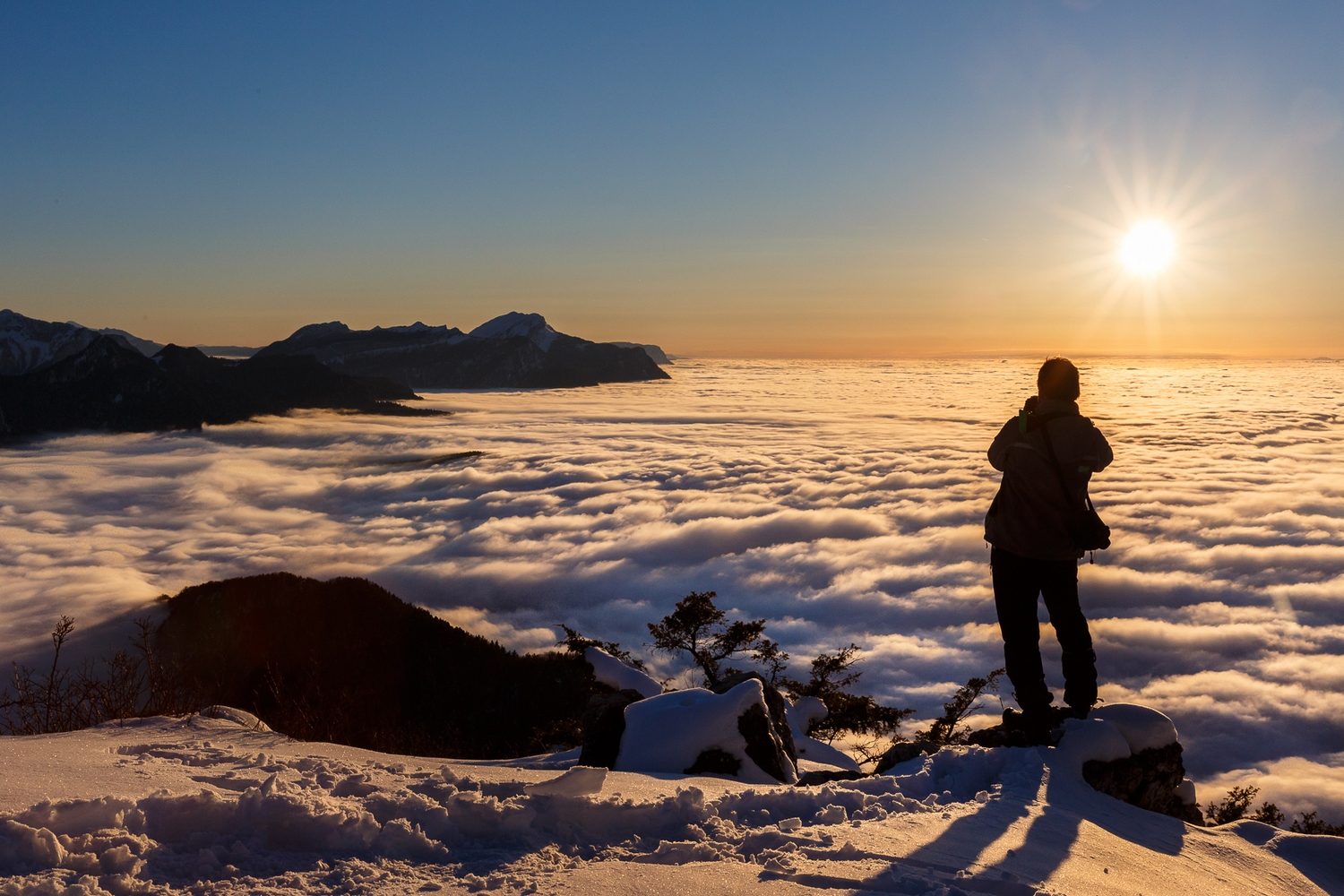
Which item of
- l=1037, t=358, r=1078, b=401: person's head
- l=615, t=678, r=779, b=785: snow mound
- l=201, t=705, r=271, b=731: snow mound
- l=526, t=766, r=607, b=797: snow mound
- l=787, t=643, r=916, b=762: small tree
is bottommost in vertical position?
l=787, t=643, r=916, b=762: small tree

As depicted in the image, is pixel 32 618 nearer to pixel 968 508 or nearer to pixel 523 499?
pixel 523 499

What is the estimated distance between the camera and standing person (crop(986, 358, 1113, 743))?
533 cm

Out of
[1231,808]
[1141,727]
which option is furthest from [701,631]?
[1141,727]

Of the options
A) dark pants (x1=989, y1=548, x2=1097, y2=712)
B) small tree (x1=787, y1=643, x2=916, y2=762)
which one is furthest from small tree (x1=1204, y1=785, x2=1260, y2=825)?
small tree (x1=787, y1=643, x2=916, y2=762)

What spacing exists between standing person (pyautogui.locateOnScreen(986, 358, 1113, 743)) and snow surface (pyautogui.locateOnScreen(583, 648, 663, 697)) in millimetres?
6819

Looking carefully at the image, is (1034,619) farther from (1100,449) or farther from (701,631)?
(701,631)

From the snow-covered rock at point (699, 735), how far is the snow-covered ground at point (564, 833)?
1.07 m

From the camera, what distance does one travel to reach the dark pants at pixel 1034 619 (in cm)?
545

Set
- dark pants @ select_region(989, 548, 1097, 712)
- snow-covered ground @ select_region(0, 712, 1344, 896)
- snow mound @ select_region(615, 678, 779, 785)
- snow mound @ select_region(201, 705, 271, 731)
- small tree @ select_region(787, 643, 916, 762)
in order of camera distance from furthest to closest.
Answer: small tree @ select_region(787, 643, 916, 762), snow mound @ select_region(615, 678, 779, 785), snow mound @ select_region(201, 705, 271, 731), dark pants @ select_region(989, 548, 1097, 712), snow-covered ground @ select_region(0, 712, 1344, 896)

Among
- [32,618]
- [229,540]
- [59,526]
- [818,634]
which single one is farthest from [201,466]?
[818,634]

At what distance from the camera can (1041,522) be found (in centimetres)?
535

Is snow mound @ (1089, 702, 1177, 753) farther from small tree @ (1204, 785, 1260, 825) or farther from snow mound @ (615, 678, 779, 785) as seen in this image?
snow mound @ (615, 678, 779, 785)

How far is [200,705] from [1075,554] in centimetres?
707

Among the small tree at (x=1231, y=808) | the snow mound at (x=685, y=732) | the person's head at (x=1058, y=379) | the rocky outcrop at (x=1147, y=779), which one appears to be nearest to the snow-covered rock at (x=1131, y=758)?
the rocky outcrop at (x=1147, y=779)
